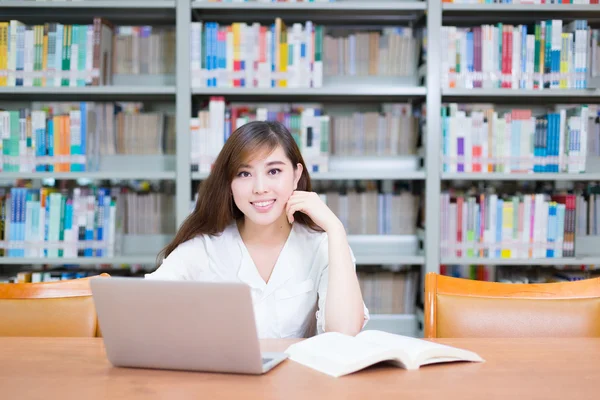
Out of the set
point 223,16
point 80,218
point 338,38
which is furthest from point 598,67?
point 80,218

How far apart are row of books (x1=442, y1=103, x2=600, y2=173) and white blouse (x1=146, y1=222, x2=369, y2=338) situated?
4.21ft

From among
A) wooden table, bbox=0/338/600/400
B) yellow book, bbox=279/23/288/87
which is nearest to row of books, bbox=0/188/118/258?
yellow book, bbox=279/23/288/87

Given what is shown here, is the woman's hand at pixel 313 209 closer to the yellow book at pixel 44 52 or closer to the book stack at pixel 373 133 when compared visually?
the book stack at pixel 373 133

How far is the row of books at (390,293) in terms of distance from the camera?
9.55 feet

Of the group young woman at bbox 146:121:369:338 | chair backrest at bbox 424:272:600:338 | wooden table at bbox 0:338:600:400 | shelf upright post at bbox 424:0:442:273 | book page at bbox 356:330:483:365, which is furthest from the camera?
shelf upright post at bbox 424:0:442:273

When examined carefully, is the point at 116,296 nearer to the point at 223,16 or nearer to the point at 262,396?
the point at 262,396

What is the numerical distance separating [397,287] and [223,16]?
157cm

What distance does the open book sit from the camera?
3.34ft

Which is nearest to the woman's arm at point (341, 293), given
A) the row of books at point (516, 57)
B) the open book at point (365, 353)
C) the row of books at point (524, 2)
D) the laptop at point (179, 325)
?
the open book at point (365, 353)

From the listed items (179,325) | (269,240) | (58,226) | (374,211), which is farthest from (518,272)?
(179,325)

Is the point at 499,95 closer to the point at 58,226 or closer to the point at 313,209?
the point at 313,209

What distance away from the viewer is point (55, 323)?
1.45 metres

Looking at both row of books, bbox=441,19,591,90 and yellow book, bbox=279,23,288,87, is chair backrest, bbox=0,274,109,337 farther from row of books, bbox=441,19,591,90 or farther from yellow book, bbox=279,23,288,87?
row of books, bbox=441,19,591,90

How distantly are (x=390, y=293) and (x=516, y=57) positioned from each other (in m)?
1.25
